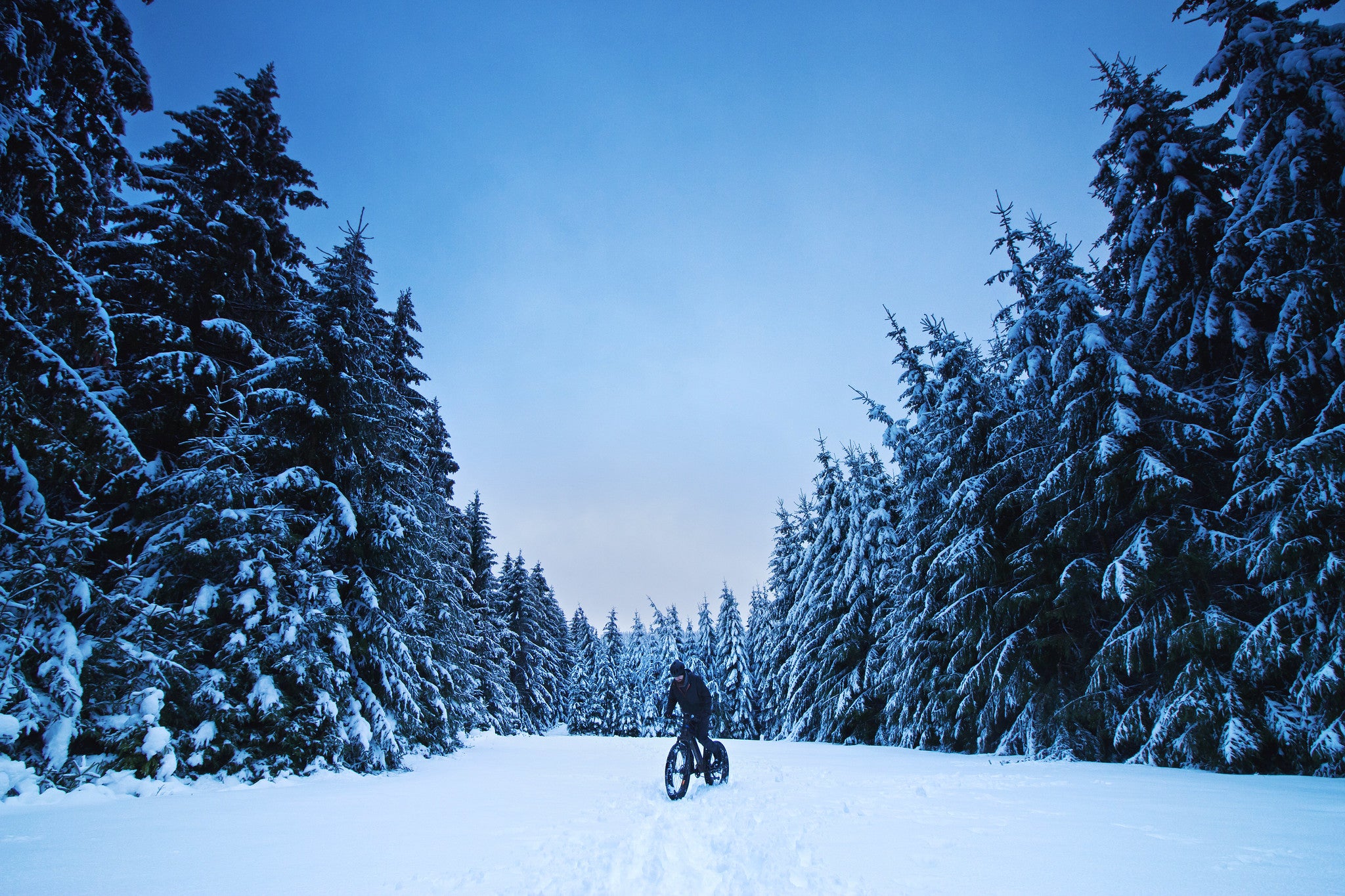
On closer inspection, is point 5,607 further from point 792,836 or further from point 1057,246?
point 1057,246

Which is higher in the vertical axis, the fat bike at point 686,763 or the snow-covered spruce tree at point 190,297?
the snow-covered spruce tree at point 190,297

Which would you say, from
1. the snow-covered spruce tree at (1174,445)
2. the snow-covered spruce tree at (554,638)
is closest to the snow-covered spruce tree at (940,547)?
the snow-covered spruce tree at (1174,445)

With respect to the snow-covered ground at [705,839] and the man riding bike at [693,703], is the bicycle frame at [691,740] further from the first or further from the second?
the snow-covered ground at [705,839]

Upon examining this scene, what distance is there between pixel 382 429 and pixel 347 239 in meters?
4.76

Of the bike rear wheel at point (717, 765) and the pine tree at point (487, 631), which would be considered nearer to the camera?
the bike rear wheel at point (717, 765)

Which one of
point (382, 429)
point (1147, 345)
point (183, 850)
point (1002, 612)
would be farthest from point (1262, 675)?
point (382, 429)

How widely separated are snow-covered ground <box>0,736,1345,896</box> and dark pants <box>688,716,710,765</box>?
72 centimetres

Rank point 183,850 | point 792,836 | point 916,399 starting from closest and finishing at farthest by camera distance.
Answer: point 183,850
point 792,836
point 916,399

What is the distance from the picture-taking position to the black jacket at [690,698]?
28.6 ft

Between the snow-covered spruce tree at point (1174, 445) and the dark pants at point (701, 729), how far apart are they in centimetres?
735

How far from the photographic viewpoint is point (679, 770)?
8.18 metres

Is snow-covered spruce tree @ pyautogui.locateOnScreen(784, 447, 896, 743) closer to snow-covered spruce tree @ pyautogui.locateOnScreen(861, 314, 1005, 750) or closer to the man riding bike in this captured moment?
snow-covered spruce tree @ pyautogui.locateOnScreen(861, 314, 1005, 750)

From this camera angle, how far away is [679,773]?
8.18 m

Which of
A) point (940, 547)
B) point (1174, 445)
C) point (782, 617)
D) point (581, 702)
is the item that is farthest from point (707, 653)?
point (1174, 445)
